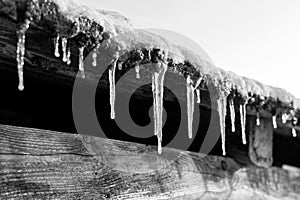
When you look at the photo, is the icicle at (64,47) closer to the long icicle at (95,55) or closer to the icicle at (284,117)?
the long icicle at (95,55)

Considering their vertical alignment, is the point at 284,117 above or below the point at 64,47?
below

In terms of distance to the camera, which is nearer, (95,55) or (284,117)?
(95,55)

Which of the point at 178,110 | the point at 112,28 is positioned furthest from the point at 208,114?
the point at 112,28

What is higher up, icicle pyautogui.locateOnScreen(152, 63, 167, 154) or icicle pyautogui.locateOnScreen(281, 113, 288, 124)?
icicle pyautogui.locateOnScreen(152, 63, 167, 154)

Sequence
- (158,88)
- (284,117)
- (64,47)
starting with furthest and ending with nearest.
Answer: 1. (284,117)
2. (158,88)
3. (64,47)

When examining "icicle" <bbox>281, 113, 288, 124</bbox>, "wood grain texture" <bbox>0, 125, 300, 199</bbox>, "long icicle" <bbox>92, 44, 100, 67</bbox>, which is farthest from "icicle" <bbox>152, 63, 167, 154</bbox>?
"icicle" <bbox>281, 113, 288, 124</bbox>

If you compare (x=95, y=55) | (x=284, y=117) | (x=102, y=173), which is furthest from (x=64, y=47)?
(x=284, y=117)

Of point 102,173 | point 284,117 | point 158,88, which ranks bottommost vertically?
point 102,173

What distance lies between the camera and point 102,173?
238 cm

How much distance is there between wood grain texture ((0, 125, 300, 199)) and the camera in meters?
2.05

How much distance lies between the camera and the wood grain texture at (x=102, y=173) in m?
2.05

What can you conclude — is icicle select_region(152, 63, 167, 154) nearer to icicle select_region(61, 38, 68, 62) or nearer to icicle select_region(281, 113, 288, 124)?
icicle select_region(61, 38, 68, 62)

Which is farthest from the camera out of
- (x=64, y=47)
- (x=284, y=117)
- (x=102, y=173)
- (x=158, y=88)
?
(x=284, y=117)

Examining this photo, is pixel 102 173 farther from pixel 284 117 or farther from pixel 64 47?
pixel 284 117
